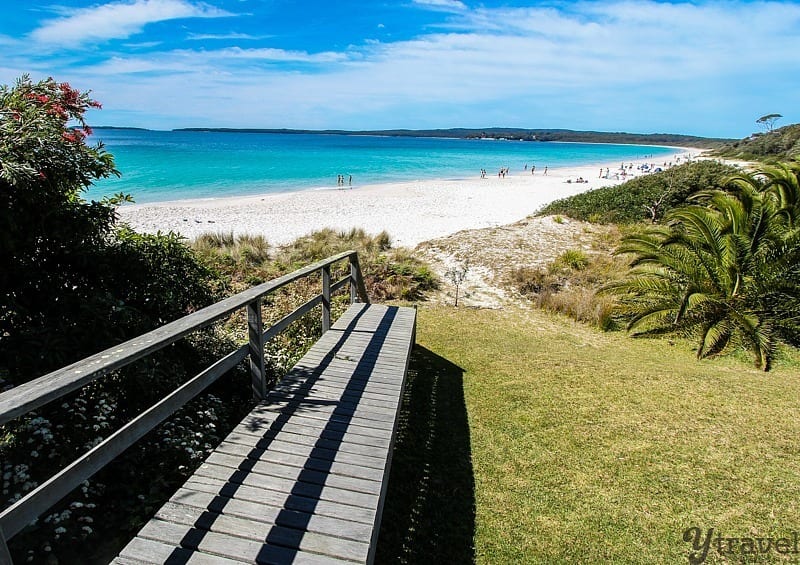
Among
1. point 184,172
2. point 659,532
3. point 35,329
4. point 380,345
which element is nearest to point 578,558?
point 659,532

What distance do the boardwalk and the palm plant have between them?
220 inches

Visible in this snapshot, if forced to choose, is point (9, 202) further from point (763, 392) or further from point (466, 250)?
point (466, 250)

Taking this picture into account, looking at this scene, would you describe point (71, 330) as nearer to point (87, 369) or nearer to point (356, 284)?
point (87, 369)

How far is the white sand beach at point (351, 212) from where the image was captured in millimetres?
19719

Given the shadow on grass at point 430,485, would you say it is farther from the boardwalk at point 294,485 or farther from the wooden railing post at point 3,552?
the wooden railing post at point 3,552

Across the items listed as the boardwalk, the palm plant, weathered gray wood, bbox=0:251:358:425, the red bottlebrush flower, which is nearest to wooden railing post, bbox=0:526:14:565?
weathered gray wood, bbox=0:251:358:425

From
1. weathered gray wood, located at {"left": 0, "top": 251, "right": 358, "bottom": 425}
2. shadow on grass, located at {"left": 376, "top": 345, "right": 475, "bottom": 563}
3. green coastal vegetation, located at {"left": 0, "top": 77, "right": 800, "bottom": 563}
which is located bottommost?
shadow on grass, located at {"left": 376, "top": 345, "right": 475, "bottom": 563}

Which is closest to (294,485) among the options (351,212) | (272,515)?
(272,515)

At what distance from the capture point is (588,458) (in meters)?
4.35

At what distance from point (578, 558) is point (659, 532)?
2.35 ft

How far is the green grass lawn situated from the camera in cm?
340

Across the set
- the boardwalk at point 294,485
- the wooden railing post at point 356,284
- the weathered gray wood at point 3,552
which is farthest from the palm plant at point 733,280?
the weathered gray wood at point 3,552

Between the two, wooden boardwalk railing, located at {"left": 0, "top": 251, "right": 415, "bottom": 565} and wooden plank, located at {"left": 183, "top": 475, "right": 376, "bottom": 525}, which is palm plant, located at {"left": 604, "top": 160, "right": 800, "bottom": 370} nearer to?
wooden boardwalk railing, located at {"left": 0, "top": 251, "right": 415, "bottom": 565}

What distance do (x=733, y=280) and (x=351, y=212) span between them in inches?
788
